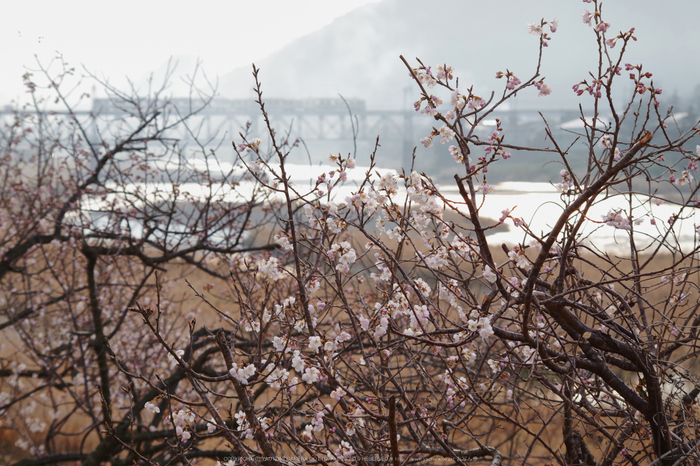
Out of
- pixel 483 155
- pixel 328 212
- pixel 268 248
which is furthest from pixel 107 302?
pixel 483 155

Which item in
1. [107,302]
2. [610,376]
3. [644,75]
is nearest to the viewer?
[644,75]

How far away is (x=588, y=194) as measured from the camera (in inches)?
58.8

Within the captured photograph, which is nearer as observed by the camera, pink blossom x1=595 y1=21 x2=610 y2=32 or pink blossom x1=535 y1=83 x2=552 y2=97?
pink blossom x1=595 y1=21 x2=610 y2=32

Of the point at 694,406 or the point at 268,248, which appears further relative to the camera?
the point at 268,248

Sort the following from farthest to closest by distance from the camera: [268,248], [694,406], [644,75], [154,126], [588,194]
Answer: [154,126] → [268,248] → [694,406] → [644,75] → [588,194]

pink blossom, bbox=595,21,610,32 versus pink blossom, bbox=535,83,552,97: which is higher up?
pink blossom, bbox=595,21,610,32

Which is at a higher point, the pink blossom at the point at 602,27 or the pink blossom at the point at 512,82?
the pink blossom at the point at 602,27

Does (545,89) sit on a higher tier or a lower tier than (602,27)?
lower

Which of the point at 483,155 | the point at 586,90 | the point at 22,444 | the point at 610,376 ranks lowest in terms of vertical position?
the point at 22,444

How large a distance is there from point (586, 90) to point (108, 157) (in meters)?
4.99

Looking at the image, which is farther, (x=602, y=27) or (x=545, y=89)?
(x=545, y=89)

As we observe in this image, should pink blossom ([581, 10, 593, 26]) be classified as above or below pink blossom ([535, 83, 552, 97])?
above

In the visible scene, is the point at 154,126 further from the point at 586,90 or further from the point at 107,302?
the point at 586,90

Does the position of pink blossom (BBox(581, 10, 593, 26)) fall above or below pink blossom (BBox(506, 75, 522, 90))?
above
